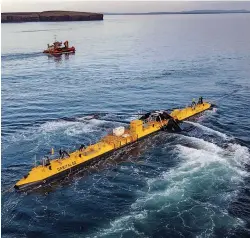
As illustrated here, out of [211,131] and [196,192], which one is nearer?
[196,192]

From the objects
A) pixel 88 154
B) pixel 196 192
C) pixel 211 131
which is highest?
pixel 88 154

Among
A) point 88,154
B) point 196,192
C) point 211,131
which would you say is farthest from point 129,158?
point 211,131

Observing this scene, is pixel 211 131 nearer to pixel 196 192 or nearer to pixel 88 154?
pixel 196 192

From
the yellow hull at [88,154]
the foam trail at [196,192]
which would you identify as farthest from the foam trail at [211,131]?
the foam trail at [196,192]

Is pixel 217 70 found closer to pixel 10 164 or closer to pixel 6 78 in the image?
pixel 6 78

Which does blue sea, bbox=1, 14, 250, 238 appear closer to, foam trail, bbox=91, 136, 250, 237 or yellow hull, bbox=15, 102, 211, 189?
foam trail, bbox=91, 136, 250, 237

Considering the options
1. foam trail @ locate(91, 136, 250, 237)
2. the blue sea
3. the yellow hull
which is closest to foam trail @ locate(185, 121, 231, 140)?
the blue sea
